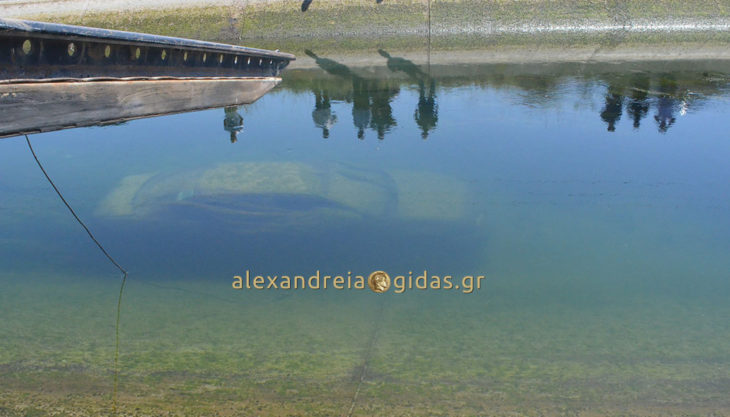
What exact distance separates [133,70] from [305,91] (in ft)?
31.1

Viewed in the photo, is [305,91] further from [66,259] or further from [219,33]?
[66,259]

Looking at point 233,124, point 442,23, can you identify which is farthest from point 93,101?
point 442,23

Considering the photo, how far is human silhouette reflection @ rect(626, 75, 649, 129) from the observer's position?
10.0 m

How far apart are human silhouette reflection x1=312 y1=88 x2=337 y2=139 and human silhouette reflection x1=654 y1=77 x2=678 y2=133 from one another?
5.18 metres

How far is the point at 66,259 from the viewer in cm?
564

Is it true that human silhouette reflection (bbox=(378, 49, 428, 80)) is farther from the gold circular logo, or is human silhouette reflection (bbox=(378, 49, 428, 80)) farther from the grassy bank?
the gold circular logo

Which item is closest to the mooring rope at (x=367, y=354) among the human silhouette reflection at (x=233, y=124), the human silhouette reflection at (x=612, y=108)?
the human silhouette reflection at (x=233, y=124)

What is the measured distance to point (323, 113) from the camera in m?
10.8

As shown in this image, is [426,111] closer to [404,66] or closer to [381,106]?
[381,106]

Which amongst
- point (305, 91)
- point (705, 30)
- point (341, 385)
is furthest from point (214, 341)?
point (705, 30)

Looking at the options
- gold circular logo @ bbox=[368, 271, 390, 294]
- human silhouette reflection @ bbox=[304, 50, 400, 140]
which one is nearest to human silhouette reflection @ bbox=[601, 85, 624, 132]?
human silhouette reflection @ bbox=[304, 50, 400, 140]

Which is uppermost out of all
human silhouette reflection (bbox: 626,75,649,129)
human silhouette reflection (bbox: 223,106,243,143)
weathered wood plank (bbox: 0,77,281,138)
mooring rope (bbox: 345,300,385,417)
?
weathered wood plank (bbox: 0,77,281,138)

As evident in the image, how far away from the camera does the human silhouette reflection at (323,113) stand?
32.2 feet

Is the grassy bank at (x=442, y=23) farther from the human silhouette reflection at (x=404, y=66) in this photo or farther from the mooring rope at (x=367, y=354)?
the mooring rope at (x=367, y=354)
